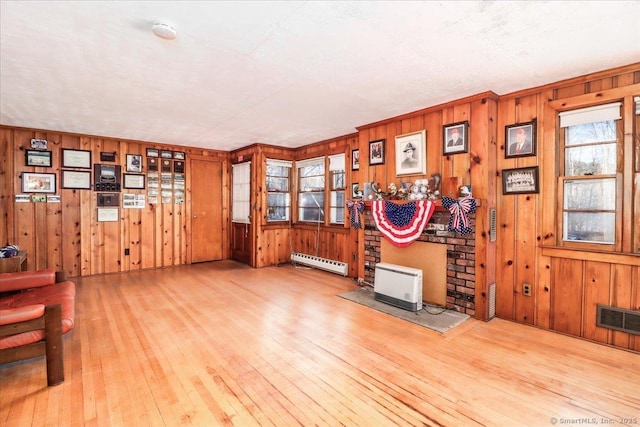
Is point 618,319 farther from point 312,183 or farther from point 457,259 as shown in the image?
point 312,183

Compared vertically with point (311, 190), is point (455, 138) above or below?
above

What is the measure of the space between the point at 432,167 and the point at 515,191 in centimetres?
93

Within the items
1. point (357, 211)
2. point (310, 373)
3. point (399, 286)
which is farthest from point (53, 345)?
point (357, 211)

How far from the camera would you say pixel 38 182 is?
4.85 m

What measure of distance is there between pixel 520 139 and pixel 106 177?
630 centimetres

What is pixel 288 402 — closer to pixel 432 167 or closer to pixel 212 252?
pixel 432 167

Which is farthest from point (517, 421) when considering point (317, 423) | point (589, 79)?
point (589, 79)

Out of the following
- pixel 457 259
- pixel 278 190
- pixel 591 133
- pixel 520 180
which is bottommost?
pixel 457 259

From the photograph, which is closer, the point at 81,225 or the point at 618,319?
the point at 618,319

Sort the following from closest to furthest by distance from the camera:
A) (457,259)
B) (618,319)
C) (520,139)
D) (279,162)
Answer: (618,319)
(520,139)
(457,259)
(279,162)

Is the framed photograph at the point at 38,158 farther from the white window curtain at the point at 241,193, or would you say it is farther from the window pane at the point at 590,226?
the window pane at the point at 590,226

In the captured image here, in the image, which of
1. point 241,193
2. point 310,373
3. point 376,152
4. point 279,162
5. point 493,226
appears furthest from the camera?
point 241,193

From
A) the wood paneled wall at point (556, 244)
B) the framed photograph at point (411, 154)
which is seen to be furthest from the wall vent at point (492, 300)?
the framed photograph at point (411, 154)

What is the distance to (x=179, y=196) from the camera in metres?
6.14
